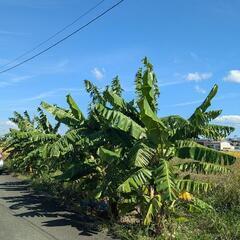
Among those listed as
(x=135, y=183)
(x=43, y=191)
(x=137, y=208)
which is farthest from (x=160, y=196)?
(x=43, y=191)

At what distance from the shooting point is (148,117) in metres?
10.0

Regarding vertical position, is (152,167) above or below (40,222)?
above

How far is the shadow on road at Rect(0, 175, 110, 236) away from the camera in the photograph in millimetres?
12289

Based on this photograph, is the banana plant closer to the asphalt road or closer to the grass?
the grass

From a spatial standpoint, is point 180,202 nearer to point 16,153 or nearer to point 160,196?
point 160,196

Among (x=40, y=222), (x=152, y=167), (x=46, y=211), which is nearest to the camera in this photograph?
(x=152, y=167)

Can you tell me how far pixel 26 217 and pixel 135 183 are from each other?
463 centimetres

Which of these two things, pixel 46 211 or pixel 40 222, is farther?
pixel 46 211

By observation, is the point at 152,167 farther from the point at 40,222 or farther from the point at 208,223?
the point at 40,222

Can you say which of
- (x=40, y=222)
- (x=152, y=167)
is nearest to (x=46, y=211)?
(x=40, y=222)

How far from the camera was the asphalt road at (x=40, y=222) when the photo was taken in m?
11.1

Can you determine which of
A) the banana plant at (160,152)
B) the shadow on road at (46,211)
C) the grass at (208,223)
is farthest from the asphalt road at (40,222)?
the banana plant at (160,152)

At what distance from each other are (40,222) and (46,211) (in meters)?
1.67

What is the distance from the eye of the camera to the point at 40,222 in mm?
12695
